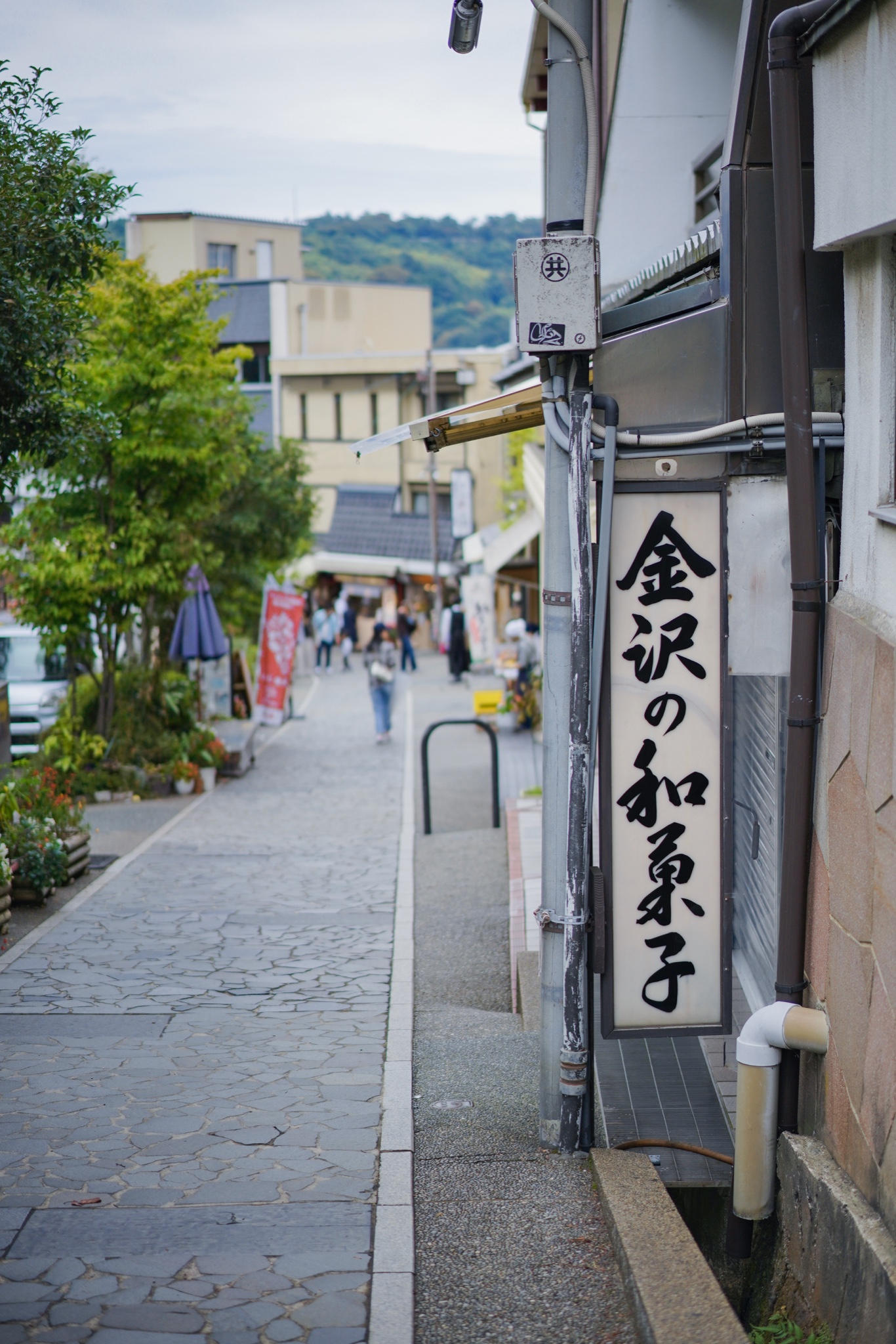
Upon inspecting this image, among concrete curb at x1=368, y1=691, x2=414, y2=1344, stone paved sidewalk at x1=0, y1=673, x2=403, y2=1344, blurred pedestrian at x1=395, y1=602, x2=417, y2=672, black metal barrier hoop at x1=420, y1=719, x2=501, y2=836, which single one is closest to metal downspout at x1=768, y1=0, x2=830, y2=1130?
concrete curb at x1=368, y1=691, x2=414, y2=1344

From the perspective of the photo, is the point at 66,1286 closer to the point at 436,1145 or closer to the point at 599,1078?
the point at 436,1145

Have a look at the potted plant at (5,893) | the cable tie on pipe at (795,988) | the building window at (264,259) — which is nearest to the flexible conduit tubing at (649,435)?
the cable tie on pipe at (795,988)

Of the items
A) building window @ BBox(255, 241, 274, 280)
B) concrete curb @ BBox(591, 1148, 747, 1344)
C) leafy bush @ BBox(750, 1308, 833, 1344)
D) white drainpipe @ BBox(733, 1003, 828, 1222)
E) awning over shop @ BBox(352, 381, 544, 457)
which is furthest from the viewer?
building window @ BBox(255, 241, 274, 280)

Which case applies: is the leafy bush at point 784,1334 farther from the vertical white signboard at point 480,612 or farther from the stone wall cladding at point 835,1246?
the vertical white signboard at point 480,612

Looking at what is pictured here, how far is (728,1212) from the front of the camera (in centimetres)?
549

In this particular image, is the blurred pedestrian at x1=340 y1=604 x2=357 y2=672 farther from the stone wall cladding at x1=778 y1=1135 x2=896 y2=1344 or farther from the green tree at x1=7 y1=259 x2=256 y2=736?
the stone wall cladding at x1=778 y1=1135 x2=896 y2=1344

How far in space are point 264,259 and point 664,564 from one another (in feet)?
192

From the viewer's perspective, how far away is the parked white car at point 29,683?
17422mm

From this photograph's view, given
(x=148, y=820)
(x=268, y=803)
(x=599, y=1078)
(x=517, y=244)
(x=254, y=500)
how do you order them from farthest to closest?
1. (x=254, y=500)
2. (x=268, y=803)
3. (x=148, y=820)
4. (x=599, y=1078)
5. (x=517, y=244)

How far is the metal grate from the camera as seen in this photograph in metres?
5.70

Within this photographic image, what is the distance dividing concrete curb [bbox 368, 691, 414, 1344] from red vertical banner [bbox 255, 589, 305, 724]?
1122 centimetres

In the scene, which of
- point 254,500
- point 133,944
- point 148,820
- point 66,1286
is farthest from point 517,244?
point 254,500

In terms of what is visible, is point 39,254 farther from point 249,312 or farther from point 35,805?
point 249,312

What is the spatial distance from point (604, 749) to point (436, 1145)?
2033 millimetres
